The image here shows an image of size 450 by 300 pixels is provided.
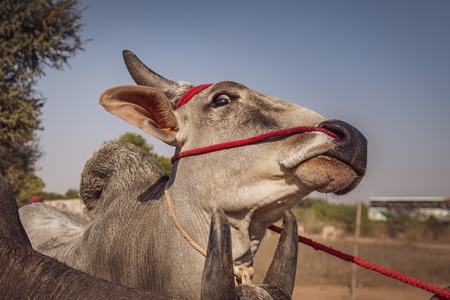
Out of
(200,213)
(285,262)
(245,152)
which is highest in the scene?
(245,152)

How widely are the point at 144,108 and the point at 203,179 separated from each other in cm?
56

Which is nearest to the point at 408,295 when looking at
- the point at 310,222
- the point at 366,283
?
the point at 366,283

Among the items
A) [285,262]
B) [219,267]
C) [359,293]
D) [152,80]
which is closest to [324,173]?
[285,262]

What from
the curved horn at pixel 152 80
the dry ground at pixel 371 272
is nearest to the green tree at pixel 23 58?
the dry ground at pixel 371 272

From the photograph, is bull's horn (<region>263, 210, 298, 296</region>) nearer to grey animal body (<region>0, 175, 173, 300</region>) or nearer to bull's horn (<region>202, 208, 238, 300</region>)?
bull's horn (<region>202, 208, 238, 300</region>)

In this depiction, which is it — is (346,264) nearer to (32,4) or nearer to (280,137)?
(32,4)

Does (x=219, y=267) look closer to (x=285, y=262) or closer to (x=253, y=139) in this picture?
(x=285, y=262)

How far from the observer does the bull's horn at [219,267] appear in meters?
1.55

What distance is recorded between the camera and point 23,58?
60.7ft

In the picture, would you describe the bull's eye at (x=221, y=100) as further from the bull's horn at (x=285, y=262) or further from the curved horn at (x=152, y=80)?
the bull's horn at (x=285, y=262)

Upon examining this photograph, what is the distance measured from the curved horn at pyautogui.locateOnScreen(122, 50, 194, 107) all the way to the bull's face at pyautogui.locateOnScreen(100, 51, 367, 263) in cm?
22

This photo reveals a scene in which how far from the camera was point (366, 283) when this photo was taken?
16609 millimetres

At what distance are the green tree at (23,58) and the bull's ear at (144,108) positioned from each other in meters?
15.2

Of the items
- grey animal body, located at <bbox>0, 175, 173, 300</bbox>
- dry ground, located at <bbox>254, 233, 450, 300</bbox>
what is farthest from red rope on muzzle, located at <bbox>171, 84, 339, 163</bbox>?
dry ground, located at <bbox>254, 233, 450, 300</bbox>
